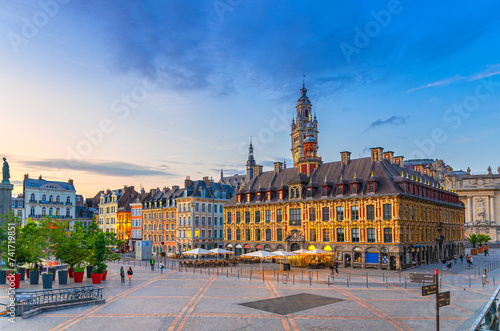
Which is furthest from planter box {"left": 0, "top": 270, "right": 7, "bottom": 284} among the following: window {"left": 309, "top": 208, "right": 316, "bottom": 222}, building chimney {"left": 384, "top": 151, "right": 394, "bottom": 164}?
building chimney {"left": 384, "top": 151, "right": 394, "bottom": 164}

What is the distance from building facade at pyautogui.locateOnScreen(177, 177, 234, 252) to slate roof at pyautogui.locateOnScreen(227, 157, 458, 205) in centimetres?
1449

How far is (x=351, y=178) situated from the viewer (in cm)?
5716

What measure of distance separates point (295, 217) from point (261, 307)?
36161 millimetres

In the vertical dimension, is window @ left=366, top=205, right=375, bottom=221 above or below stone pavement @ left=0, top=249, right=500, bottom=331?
above

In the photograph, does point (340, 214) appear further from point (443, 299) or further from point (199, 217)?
point (443, 299)

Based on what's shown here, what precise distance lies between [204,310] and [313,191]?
37.5 meters

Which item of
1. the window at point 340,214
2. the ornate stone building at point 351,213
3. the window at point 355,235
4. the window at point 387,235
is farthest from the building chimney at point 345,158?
the window at point 387,235

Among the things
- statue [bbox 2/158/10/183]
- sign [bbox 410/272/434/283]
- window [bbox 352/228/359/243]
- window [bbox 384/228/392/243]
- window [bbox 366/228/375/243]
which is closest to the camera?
sign [bbox 410/272/434/283]

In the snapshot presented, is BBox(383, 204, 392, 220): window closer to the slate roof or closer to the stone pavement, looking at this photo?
the slate roof

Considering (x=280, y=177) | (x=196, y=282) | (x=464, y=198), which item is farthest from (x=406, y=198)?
(x=464, y=198)

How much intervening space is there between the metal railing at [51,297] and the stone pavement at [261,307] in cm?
115

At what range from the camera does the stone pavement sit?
21.3 metres

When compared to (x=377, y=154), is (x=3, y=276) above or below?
below

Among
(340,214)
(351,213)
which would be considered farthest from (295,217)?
(351,213)
